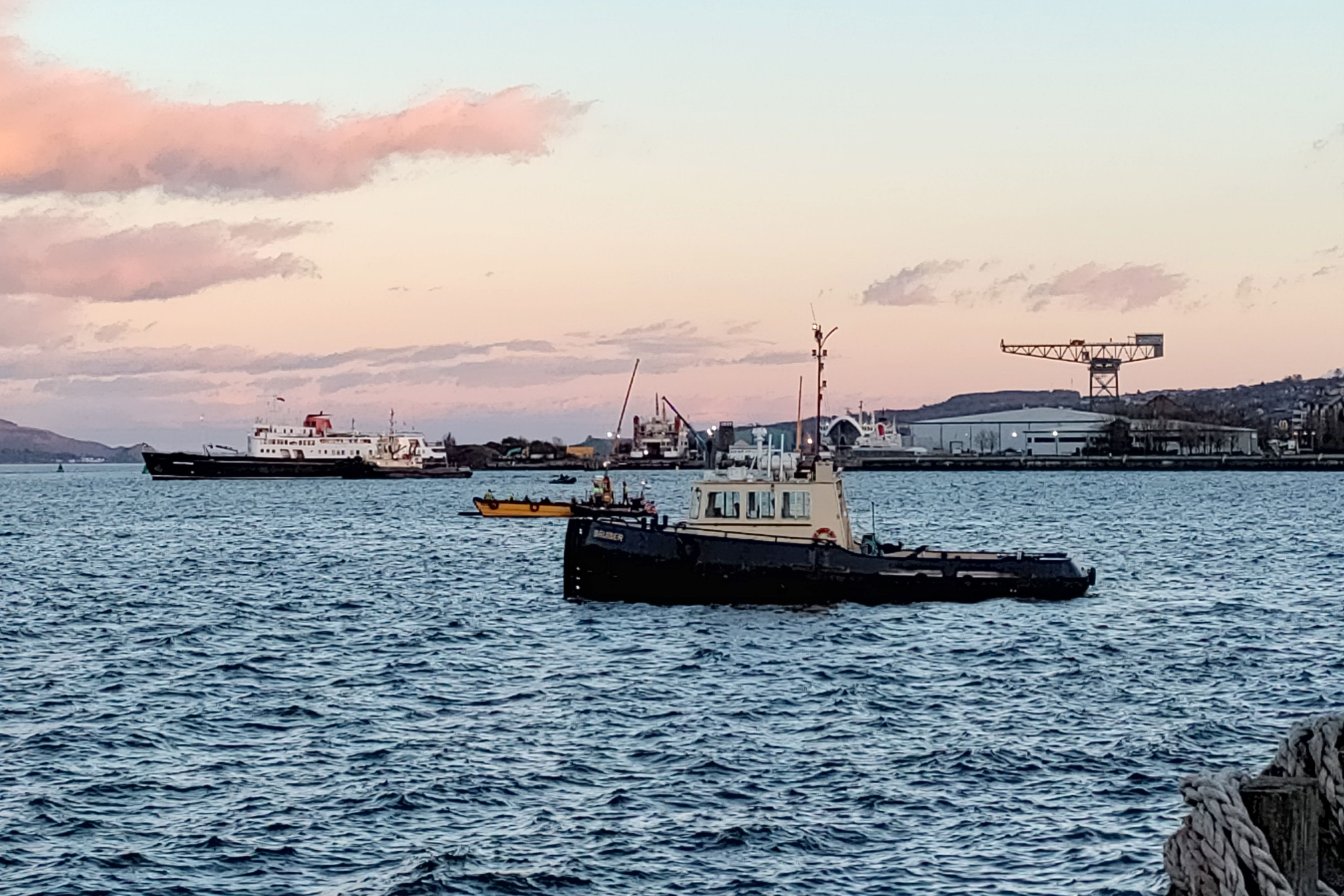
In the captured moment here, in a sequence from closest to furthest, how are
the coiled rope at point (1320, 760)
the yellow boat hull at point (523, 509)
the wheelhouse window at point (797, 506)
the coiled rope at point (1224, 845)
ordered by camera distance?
the coiled rope at point (1224, 845), the coiled rope at point (1320, 760), the wheelhouse window at point (797, 506), the yellow boat hull at point (523, 509)

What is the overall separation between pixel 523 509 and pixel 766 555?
2484 inches

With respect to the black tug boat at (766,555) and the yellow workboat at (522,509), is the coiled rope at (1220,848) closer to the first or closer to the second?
the black tug boat at (766,555)

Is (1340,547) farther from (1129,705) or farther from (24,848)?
(24,848)

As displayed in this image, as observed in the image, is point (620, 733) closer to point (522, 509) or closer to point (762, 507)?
point (762, 507)

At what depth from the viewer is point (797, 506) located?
3878cm

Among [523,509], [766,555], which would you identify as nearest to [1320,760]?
[766,555]

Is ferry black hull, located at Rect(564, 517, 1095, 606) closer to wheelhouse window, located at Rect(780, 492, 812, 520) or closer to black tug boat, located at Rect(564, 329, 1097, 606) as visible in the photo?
black tug boat, located at Rect(564, 329, 1097, 606)

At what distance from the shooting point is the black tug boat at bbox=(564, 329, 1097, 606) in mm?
38594

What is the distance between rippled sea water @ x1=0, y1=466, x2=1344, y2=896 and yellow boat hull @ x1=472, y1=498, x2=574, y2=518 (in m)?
43.8

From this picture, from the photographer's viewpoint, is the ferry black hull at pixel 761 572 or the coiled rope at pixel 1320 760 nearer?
the coiled rope at pixel 1320 760

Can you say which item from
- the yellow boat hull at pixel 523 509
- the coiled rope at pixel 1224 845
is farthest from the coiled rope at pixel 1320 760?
the yellow boat hull at pixel 523 509

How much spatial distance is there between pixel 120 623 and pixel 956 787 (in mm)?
29505

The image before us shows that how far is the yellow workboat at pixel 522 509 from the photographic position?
324 feet

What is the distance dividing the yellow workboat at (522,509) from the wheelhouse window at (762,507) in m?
59.0
